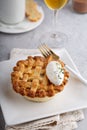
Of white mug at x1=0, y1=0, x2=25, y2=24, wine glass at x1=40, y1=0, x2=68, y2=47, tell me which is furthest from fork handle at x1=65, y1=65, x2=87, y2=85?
white mug at x1=0, y1=0, x2=25, y2=24

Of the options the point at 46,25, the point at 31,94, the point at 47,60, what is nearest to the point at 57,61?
the point at 47,60

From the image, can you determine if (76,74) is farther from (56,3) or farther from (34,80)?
(56,3)

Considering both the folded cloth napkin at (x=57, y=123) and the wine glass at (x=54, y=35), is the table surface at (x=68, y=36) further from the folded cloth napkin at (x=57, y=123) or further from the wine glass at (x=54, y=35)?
the folded cloth napkin at (x=57, y=123)

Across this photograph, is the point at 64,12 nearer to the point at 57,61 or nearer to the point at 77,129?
the point at 57,61

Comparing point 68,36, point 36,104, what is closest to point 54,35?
point 68,36

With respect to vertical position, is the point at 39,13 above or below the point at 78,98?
above

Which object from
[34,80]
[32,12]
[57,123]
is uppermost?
[32,12]
